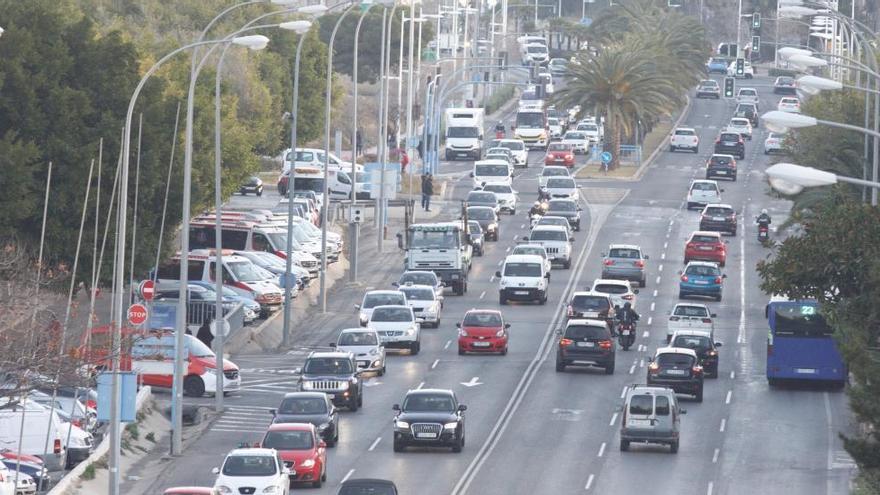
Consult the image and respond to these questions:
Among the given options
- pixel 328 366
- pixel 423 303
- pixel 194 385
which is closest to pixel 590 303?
pixel 423 303

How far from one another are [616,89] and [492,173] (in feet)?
45.3

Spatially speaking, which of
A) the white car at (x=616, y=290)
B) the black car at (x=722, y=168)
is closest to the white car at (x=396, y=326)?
the white car at (x=616, y=290)

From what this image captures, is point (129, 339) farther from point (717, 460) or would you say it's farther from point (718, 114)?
A: point (718, 114)

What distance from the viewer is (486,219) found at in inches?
3167

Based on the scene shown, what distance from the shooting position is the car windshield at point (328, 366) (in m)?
48.2

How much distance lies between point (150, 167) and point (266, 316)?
888cm

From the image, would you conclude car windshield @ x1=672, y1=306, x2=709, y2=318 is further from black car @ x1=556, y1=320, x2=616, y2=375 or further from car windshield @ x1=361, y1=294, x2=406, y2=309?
car windshield @ x1=361, y1=294, x2=406, y2=309

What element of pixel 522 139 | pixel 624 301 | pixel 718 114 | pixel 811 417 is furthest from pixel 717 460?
pixel 718 114

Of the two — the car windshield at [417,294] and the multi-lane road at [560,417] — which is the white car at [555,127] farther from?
the car windshield at [417,294]

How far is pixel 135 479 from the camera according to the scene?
4122cm

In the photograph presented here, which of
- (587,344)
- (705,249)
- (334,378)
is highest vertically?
(334,378)

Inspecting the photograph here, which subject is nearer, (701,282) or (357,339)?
(357,339)

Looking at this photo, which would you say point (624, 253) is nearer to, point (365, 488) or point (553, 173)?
point (553, 173)

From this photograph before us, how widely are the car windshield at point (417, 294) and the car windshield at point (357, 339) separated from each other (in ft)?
27.0
